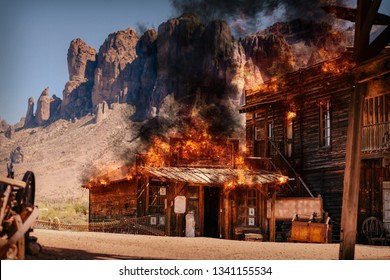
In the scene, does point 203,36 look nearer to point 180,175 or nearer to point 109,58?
point 109,58

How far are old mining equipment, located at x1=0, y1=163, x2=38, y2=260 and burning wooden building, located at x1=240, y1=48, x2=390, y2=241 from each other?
1286 cm

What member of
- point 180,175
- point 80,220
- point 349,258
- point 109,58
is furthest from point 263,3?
point 109,58

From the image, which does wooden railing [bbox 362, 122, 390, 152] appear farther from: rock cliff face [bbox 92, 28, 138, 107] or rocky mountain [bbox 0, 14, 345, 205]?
rock cliff face [bbox 92, 28, 138, 107]

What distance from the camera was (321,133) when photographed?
82.2 feet

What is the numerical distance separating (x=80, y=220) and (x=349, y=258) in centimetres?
2641

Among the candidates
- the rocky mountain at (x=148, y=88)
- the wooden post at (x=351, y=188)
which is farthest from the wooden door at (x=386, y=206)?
the rocky mountain at (x=148, y=88)

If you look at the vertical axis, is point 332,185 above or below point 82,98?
below

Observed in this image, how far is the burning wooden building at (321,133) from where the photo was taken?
71.6ft

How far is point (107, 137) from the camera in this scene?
49.5 m

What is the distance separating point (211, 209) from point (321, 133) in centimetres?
537

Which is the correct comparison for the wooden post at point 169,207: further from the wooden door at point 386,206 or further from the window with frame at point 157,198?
the wooden door at point 386,206

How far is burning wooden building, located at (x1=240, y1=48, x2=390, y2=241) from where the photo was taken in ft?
71.6

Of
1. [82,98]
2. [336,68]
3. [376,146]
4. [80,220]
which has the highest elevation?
[82,98]
